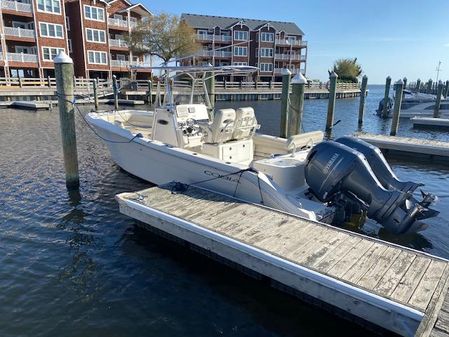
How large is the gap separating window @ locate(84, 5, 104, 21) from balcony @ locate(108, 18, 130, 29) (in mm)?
1194

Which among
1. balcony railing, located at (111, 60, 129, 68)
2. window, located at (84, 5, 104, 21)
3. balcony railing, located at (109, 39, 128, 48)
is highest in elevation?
window, located at (84, 5, 104, 21)

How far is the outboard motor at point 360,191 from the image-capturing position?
5.69 metres

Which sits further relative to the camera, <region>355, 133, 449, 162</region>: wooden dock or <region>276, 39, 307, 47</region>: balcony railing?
<region>276, 39, 307, 47</region>: balcony railing

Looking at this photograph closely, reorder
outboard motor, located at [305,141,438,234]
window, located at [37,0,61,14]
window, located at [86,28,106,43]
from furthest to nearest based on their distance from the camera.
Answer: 1. window, located at [86,28,106,43]
2. window, located at [37,0,61,14]
3. outboard motor, located at [305,141,438,234]

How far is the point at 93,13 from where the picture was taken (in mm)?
38688

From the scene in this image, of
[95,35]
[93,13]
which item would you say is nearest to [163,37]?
[95,35]

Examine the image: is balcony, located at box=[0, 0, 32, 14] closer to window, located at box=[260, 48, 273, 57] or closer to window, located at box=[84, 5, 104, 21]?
window, located at box=[84, 5, 104, 21]

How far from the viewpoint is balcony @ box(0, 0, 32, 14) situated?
32.0 m

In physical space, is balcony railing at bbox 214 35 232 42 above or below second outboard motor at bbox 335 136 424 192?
above

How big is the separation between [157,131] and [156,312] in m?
5.03

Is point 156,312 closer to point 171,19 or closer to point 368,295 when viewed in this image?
point 368,295

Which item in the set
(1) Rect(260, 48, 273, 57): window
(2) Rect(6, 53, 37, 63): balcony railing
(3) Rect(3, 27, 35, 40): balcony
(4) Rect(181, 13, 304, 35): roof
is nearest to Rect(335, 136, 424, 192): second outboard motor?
(2) Rect(6, 53, 37, 63): balcony railing

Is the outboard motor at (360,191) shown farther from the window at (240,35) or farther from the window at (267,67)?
the window at (267,67)

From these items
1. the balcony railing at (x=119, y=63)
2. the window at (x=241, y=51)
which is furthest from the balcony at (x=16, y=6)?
the window at (x=241, y=51)
